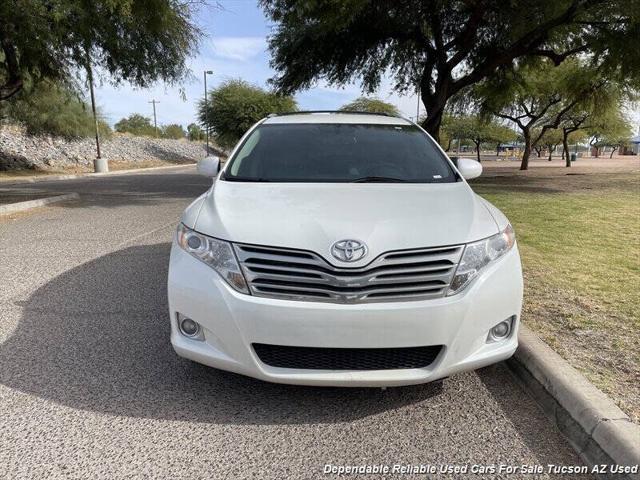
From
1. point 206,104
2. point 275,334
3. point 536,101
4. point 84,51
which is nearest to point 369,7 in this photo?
point 84,51

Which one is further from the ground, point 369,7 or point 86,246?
point 369,7

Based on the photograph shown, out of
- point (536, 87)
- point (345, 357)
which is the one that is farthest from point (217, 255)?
point (536, 87)

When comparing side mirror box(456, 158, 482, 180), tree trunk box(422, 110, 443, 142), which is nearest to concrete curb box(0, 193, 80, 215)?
side mirror box(456, 158, 482, 180)

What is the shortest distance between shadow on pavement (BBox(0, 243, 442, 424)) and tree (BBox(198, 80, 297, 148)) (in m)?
42.0

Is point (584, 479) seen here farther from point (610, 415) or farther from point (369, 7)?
point (369, 7)

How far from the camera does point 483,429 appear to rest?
272cm

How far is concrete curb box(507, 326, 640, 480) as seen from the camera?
2340 mm

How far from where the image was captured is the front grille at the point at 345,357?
2.67 m

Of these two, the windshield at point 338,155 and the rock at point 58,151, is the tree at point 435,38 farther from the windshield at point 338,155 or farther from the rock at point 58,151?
the rock at point 58,151

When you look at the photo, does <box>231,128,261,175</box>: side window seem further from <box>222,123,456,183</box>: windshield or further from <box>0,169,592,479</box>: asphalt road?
<box>0,169,592,479</box>: asphalt road

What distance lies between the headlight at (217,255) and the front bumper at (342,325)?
0.12 feet

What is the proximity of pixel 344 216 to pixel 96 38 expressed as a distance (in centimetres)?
1018

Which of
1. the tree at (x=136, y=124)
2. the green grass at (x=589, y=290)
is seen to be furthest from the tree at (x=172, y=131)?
the green grass at (x=589, y=290)

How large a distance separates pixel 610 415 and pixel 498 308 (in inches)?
29.1
